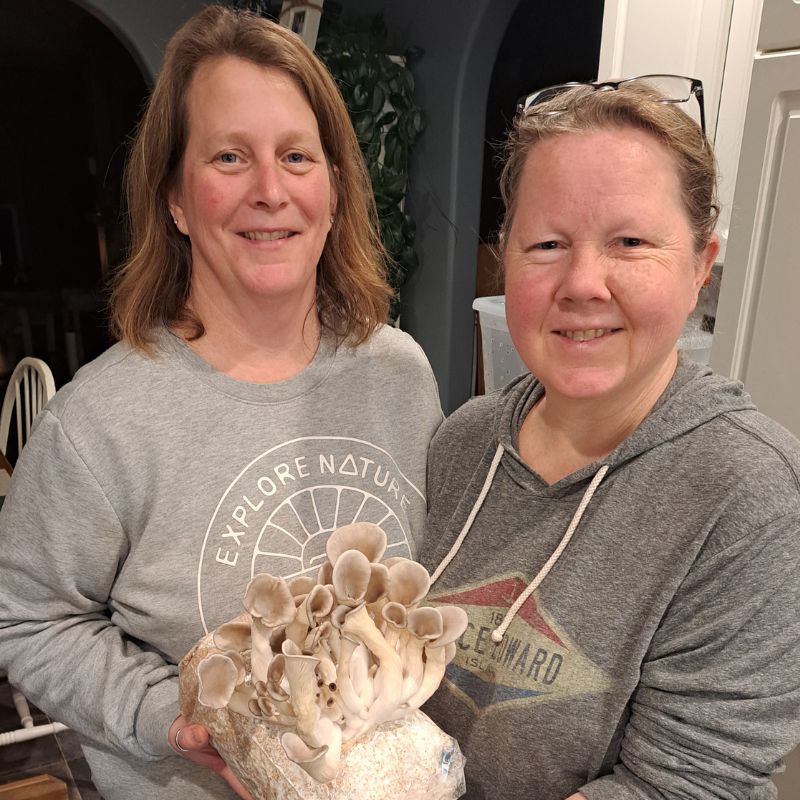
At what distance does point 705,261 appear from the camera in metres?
0.92

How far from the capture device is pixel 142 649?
1.07 meters

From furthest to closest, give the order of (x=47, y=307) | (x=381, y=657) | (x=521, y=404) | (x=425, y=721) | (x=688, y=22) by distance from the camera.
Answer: (x=47, y=307)
(x=688, y=22)
(x=521, y=404)
(x=425, y=721)
(x=381, y=657)

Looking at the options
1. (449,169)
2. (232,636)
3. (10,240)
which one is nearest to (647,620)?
(232,636)

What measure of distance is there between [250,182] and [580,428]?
0.58 metres

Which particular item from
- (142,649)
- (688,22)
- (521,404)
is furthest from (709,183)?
(688,22)

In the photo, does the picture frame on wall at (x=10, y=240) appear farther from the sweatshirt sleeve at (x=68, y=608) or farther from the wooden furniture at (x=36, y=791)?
the sweatshirt sleeve at (x=68, y=608)

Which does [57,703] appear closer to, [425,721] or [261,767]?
[261,767]

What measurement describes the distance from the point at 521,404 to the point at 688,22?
1.22 meters

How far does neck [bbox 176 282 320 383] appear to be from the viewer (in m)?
1.12

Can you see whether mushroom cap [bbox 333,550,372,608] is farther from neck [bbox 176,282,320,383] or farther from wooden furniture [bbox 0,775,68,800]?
wooden furniture [bbox 0,775,68,800]

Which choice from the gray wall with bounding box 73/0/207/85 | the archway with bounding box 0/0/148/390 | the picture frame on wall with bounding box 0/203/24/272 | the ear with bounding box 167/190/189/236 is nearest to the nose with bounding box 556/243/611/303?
the ear with bounding box 167/190/189/236

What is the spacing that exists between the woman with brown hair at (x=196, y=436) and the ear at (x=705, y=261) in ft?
1.70

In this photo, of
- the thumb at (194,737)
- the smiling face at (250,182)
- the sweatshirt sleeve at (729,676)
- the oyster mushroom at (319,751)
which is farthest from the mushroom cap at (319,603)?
the smiling face at (250,182)

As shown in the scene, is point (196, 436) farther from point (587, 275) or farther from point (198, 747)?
point (587, 275)
